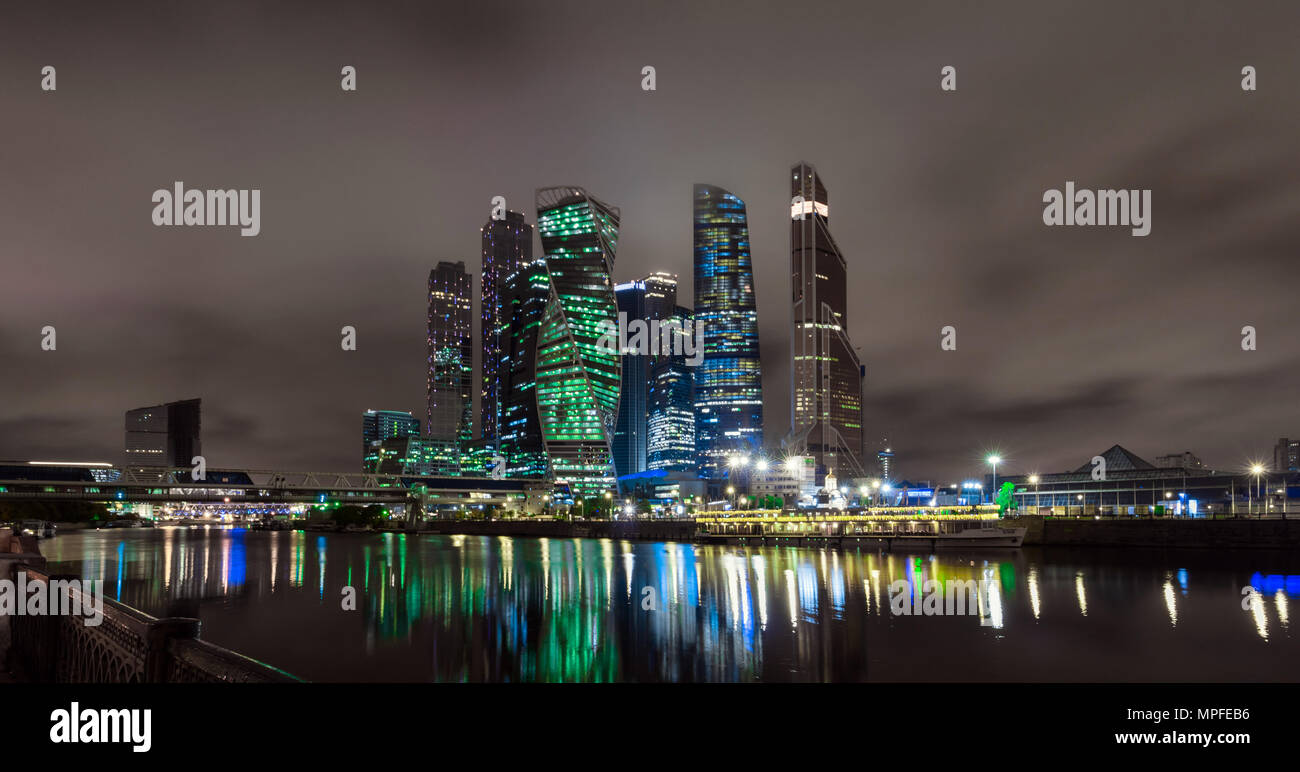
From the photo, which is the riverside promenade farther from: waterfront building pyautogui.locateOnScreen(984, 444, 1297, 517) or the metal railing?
waterfront building pyautogui.locateOnScreen(984, 444, 1297, 517)

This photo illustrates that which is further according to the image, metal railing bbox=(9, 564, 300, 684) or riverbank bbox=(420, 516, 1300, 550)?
riverbank bbox=(420, 516, 1300, 550)

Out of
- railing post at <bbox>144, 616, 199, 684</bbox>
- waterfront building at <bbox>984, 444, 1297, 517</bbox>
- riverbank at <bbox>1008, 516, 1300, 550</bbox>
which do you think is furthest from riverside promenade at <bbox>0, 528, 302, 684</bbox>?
waterfront building at <bbox>984, 444, 1297, 517</bbox>

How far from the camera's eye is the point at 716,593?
175 ft

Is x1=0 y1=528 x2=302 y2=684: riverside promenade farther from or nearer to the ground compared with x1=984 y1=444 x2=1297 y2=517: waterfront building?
farther from the ground

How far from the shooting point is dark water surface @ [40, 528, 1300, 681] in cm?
2922

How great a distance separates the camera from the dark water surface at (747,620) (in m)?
29.2

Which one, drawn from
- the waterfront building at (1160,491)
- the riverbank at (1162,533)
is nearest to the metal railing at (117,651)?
the riverbank at (1162,533)

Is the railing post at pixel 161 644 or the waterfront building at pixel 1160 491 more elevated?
the railing post at pixel 161 644

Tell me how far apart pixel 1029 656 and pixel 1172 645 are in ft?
26.1

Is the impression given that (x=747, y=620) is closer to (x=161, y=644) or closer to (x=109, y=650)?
(x=109, y=650)

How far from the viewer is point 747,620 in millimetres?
40594

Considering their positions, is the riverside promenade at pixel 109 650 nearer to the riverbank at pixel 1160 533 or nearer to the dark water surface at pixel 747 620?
the dark water surface at pixel 747 620

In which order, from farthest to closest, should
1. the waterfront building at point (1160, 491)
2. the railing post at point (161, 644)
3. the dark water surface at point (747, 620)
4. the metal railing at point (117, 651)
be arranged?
1. the waterfront building at point (1160, 491)
2. the dark water surface at point (747, 620)
3. the railing post at point (161, 644)
4. the metal railing at point (117, 651)
